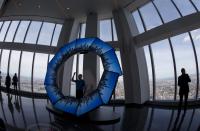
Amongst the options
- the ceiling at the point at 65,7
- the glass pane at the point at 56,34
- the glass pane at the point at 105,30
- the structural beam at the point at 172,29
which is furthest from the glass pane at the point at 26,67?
the structural beam at the point at 172,29

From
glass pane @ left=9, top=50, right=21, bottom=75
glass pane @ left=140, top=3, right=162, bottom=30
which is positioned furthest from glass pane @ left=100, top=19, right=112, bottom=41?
glass pane @ left=9, top=50, right=21, bottom=75

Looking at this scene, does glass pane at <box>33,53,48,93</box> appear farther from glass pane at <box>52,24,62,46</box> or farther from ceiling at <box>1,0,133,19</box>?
ceiling at <box>1,0,133,19</box>

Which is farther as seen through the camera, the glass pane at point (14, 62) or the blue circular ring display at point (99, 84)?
the glass pane at point (14, 62)

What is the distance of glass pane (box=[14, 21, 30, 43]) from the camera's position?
16.1m

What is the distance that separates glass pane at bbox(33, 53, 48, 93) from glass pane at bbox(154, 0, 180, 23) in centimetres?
774

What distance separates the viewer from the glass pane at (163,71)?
1173 centimetres

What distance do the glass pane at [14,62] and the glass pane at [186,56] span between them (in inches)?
410

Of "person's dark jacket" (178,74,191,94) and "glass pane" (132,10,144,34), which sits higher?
"glass pane" (132,10,144,34)

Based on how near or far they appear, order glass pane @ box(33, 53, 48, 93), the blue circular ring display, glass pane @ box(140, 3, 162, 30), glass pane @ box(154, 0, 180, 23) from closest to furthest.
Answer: the blue circular ring display, glass pane @ box(154, 0, 180, 23), glass pane @ box(140, 3, 162, 30), glass pane @ box(33, 53, 48, 93)

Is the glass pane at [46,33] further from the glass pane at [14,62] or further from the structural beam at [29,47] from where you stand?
the glass pane at [14,62]

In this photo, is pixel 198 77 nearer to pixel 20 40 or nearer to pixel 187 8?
pixel 187 8

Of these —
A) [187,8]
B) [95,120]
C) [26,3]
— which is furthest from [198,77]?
[26,3]

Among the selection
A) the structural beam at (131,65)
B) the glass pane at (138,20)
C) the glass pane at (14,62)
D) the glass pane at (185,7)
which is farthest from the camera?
the glass pane at (14,62)

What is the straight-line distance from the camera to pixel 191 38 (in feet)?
36.8
